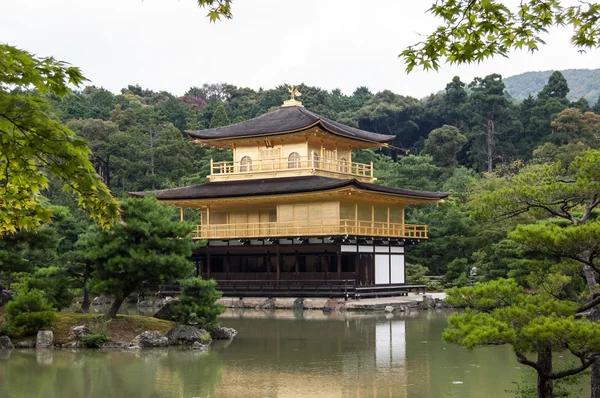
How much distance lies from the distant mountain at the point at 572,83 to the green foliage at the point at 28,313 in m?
112

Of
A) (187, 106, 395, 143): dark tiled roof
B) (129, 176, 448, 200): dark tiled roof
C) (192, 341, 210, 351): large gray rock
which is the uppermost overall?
(187, 106, 395, 143): dark tiled roof

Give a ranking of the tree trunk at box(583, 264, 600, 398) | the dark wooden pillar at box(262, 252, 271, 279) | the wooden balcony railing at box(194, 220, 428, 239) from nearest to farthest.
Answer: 1. the tree trunk at box(583, 264, 600, 398)
2. the wooden balcony railing at box(194, 220, 428, 239)
3. the dark wooden pillar at box(262, 252, 271, 279)

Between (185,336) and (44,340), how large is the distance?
10.2 feet

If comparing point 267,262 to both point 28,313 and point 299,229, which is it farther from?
point 28,313

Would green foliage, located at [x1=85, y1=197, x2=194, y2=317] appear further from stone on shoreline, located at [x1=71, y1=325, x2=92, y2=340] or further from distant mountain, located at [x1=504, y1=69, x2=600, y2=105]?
distant mountain, located at [x1=504, y1=69, x2=600, y2=105]

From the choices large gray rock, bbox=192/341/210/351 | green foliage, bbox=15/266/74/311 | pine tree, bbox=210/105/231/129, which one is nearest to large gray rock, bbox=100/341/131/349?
large gray rock, bbox=192/341/210/351

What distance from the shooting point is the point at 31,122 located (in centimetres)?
496

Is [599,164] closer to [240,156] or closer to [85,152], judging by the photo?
[85,152]

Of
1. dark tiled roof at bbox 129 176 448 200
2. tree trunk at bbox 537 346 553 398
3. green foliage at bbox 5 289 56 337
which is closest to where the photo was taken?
tree trunk at bbox 537 346 553 398

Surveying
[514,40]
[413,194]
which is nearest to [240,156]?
[413,194]

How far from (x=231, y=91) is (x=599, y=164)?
76.0 metres

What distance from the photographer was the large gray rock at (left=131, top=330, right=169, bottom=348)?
58.9 feet

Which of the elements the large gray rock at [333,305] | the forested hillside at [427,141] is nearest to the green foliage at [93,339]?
the large gray rock at [333,305]

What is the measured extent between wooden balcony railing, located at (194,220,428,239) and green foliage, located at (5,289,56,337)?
14.3 meters
